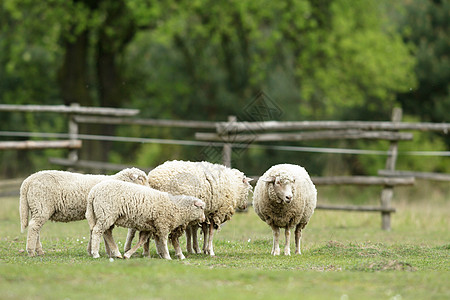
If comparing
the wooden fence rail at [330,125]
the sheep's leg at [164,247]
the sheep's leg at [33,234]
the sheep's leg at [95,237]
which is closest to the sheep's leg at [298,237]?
the sheep's leg at [164,247]

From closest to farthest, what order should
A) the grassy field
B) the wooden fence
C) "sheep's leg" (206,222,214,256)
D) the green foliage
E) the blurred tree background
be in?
the grassy field, "sheep's leg" (206,222,214,256), the wooden fence, the blurred tree background, the green foliage

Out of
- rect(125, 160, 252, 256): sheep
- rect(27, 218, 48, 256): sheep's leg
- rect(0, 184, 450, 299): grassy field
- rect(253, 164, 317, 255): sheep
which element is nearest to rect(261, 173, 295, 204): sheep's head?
rect(253, 164, 317, 255): sheep

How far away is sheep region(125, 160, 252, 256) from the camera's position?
927 centimetres

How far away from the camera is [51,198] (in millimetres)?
8898

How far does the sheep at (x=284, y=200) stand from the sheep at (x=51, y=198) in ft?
5.87

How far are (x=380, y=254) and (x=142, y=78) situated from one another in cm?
1998

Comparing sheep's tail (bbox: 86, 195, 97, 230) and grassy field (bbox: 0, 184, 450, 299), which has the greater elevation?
sheep's tail (bbox: 86, 195, 97, 230)

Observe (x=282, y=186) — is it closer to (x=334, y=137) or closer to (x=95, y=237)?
(x=95, y=237)

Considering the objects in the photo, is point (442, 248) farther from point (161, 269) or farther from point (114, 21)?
point (114, 21)

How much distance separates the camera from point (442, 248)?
10289mm

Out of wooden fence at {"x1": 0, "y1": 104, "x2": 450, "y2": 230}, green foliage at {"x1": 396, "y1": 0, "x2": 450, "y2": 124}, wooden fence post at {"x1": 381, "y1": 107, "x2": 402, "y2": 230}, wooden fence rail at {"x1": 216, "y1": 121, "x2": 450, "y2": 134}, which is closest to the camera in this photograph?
wooden fence post at {"x1": 381, "y1": 107, "x2": 402, "y2": 230}

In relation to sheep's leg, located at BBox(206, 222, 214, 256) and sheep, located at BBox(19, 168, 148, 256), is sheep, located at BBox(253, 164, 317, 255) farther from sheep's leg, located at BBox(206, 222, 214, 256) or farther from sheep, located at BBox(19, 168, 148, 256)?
sheep, located at BBox(19, 168, 148, 256)

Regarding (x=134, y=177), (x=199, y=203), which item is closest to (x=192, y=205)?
(x=199, y=203)

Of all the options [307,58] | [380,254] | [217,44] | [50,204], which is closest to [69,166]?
[50,204]
